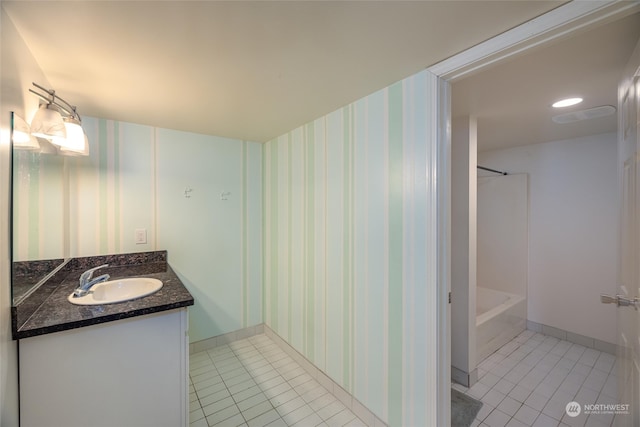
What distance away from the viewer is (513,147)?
3213mm

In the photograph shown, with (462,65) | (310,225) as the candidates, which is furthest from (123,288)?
(462,65)

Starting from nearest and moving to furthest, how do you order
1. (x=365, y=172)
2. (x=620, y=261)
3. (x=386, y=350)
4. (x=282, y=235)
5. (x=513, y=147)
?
(x=620, y=261)
(x=386, y=350)
(x=365, y=172)
(x=282, y=235)
(x=513, y=147)

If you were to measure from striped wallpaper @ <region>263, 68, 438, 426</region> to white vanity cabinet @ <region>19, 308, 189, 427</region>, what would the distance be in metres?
1.02

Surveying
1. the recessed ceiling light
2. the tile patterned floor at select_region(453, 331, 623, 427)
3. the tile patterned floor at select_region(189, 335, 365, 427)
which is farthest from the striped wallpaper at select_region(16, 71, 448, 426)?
the recessed ceiling light

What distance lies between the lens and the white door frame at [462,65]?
35.6 inches

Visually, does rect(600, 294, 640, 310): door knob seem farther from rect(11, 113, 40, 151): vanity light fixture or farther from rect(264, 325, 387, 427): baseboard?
rect(11, 113, 40, 151): vanity light fixture

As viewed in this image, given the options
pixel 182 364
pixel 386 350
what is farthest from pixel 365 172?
pixel 182 364

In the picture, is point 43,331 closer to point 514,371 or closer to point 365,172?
point 365,172

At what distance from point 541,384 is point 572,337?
1154 mm

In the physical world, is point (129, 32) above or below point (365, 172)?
above

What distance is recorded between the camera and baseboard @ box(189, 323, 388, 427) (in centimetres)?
169

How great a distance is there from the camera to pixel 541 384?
6.80ft

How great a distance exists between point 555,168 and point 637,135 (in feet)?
7.86

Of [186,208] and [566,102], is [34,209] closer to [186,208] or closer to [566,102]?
[186,208]
